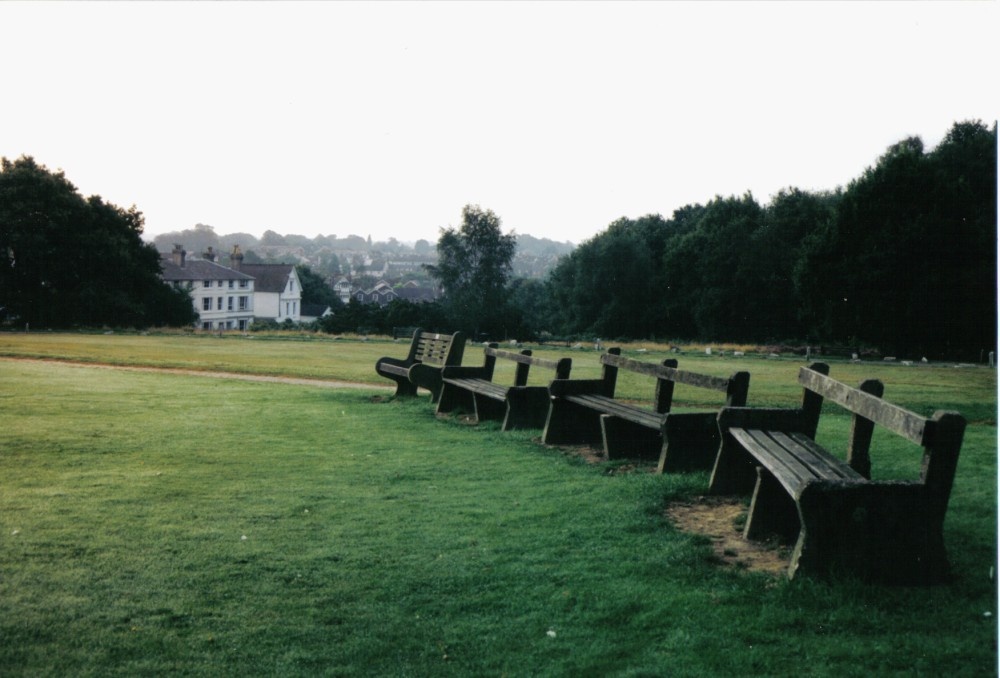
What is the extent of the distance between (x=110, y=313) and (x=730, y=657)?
109 feet

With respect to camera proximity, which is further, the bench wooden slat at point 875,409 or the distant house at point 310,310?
the distant house at point 310,310

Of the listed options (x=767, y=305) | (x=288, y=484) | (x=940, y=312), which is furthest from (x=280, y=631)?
(x=767, y=305)

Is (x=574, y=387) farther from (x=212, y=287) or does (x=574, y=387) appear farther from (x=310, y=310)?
(x=212, y=287)

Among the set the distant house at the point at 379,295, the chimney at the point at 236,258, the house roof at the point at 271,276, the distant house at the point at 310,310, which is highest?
the chimney at the point at 236,258

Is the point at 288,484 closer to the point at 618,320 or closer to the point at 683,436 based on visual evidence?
the point at 683,436

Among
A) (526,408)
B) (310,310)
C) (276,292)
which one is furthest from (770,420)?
(276,292)

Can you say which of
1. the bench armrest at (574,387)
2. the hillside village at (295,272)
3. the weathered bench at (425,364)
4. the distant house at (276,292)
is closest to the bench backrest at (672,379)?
the bench armrest at (574,387)

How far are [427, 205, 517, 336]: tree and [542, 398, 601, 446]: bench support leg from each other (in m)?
23.4

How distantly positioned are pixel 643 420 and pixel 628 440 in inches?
18.3

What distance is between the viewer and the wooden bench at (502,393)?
399 inches

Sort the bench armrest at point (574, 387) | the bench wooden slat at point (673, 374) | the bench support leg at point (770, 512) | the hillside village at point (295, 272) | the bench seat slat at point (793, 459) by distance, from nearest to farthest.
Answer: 1. the bench seat slat at point (793, 459)
2. the bench support leg at point (770, 512)
3. the bench wooden slat at point (673, 374)
4. the bench armrest at point (574, 387)
5. the hillside village at point (295, 272)

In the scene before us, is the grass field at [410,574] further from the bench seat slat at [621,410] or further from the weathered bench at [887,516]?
the bench seat slat at [621,410]

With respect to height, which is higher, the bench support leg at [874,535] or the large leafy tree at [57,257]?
the large leafy tree at [57,257]

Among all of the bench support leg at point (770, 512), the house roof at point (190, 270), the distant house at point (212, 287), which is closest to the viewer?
the bench support leg at point (770, 512)
